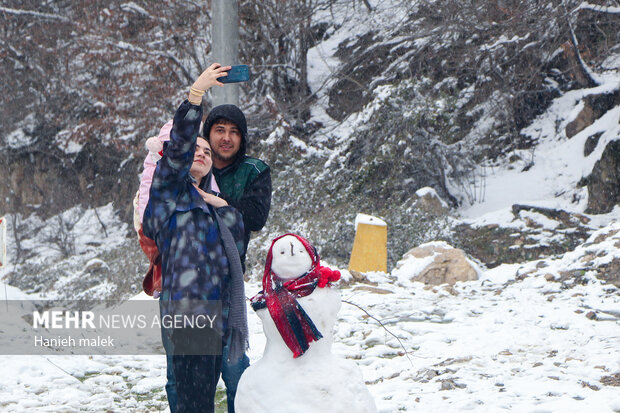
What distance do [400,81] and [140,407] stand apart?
8.21 meters

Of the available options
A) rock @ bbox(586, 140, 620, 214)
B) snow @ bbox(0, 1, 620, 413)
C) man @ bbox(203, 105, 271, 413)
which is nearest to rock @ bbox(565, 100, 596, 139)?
rock @ bbox(586, 140, 620, 214)

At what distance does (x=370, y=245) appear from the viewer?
816 cm

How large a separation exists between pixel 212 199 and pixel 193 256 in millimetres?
294

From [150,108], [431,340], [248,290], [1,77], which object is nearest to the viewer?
[431,340]

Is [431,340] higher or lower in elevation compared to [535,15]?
lower

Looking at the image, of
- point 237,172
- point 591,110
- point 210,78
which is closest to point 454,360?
point 237,172

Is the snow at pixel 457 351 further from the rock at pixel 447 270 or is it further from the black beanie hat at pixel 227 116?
the black beanie hat at pixel 227 116

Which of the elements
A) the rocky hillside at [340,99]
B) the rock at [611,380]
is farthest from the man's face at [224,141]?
the rocky hillside at [340,99]

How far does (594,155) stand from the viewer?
10719mm

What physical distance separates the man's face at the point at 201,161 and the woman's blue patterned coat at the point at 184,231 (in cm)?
7

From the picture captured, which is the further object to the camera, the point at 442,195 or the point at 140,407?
the point at 442,195

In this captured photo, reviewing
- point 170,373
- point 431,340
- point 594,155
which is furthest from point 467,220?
point 170,373

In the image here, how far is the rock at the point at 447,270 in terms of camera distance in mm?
7547

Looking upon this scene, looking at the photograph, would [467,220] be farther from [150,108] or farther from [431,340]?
[150,108]
